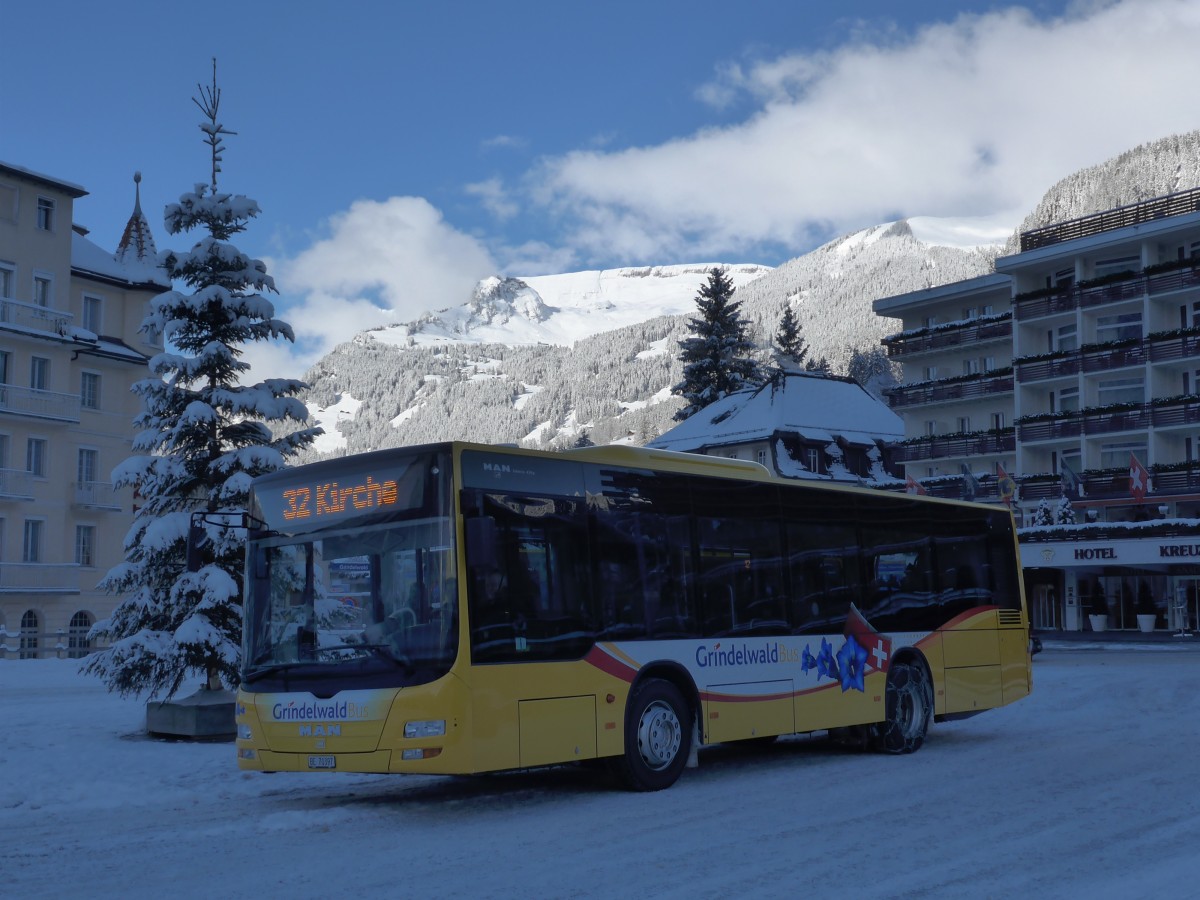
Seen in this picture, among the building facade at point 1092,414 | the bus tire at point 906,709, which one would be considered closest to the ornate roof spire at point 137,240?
the building facade at point 1092,414

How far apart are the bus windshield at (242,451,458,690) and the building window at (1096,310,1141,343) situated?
5547 cm

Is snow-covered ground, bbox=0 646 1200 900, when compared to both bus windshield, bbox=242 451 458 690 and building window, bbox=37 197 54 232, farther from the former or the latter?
building window, bbox=37 197 54 232

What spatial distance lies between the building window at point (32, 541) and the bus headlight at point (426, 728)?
141 ft

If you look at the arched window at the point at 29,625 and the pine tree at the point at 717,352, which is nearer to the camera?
the arched window at the point at 29,625

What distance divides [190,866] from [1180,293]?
2258 inches

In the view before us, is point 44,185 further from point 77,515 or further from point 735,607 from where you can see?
point 735,607

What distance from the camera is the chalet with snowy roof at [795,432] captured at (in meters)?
71.9

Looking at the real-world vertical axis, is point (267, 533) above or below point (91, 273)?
below

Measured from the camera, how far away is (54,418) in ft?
163

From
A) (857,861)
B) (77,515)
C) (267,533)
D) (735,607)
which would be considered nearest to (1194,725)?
(735,607)

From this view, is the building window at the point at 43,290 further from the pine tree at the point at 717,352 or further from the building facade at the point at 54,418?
the pine tree at the point at 717,352

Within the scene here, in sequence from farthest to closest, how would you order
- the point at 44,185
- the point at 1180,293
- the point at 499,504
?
the point at 1180,293, the point at 44,185, the point at 499,504

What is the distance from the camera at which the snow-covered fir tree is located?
57469 millimetres

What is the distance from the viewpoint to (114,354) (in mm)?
53062
